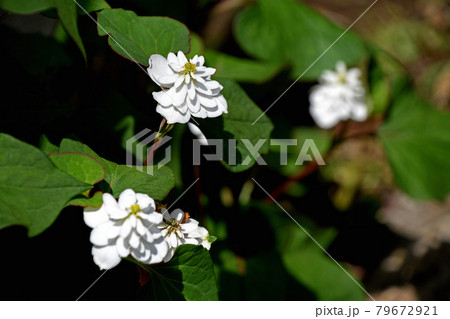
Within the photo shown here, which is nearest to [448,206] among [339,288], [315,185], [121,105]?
[315,185]

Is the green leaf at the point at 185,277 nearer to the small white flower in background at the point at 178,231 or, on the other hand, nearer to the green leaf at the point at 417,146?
the small white flower in background at the point at 178,231

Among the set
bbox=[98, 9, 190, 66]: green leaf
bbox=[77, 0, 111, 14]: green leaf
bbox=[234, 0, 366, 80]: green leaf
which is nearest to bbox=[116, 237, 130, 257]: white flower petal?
bbox=[98, 9, 190, 66]: green leaf

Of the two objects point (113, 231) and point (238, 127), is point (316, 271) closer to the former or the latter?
point (238, 127)

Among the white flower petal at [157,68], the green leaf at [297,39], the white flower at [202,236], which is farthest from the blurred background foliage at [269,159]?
the white flower at [202,236]

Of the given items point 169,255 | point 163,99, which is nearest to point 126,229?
point 169,255

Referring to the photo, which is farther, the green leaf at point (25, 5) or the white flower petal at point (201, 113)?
the white flower petal at point (201, 113)

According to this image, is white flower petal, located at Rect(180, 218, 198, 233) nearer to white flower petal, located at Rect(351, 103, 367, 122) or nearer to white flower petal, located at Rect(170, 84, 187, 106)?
white flower petal, located at Rect(170, 84, 187, 106)
